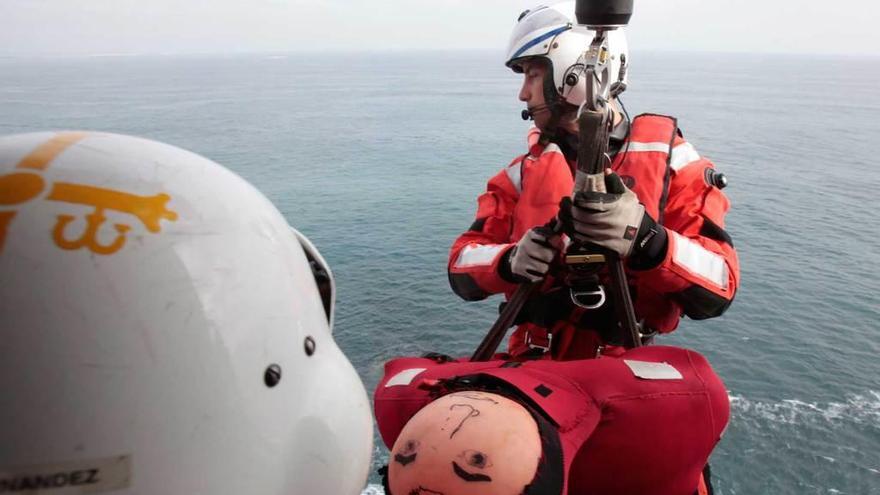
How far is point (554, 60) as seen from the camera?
2.97m

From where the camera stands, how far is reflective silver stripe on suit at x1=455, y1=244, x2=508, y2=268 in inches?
115

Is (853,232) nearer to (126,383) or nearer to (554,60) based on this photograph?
(554,60)

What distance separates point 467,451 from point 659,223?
151cm

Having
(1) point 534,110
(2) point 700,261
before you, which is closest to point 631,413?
(2) point 700,261

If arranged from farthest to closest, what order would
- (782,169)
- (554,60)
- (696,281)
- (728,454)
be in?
(782,169) → (728,454) → (554,60) → (696,281)

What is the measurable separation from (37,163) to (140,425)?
505mm

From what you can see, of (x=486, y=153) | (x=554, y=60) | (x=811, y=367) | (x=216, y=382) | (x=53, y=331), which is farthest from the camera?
(x=486, y=153)

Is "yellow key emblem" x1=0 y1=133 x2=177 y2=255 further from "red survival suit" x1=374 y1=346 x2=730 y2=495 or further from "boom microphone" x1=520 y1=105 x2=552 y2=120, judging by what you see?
"boom microphone" x1=520 y1=105 x2=552 y2=120

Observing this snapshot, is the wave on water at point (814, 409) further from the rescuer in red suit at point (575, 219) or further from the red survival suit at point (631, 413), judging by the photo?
the red survival suit at point (631, 413)

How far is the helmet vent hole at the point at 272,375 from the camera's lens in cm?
123

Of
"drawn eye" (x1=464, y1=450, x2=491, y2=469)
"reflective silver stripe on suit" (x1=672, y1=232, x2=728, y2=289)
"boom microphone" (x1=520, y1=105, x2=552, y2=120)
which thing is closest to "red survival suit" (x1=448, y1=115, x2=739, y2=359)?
"reflective silver stripe on suit" (x1=672, y1=232, x2=728, y2=289)

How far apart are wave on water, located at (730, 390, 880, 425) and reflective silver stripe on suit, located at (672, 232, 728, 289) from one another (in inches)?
609

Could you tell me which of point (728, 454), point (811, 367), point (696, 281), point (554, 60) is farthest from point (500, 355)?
point (811, 367)

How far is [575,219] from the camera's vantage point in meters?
2.31
